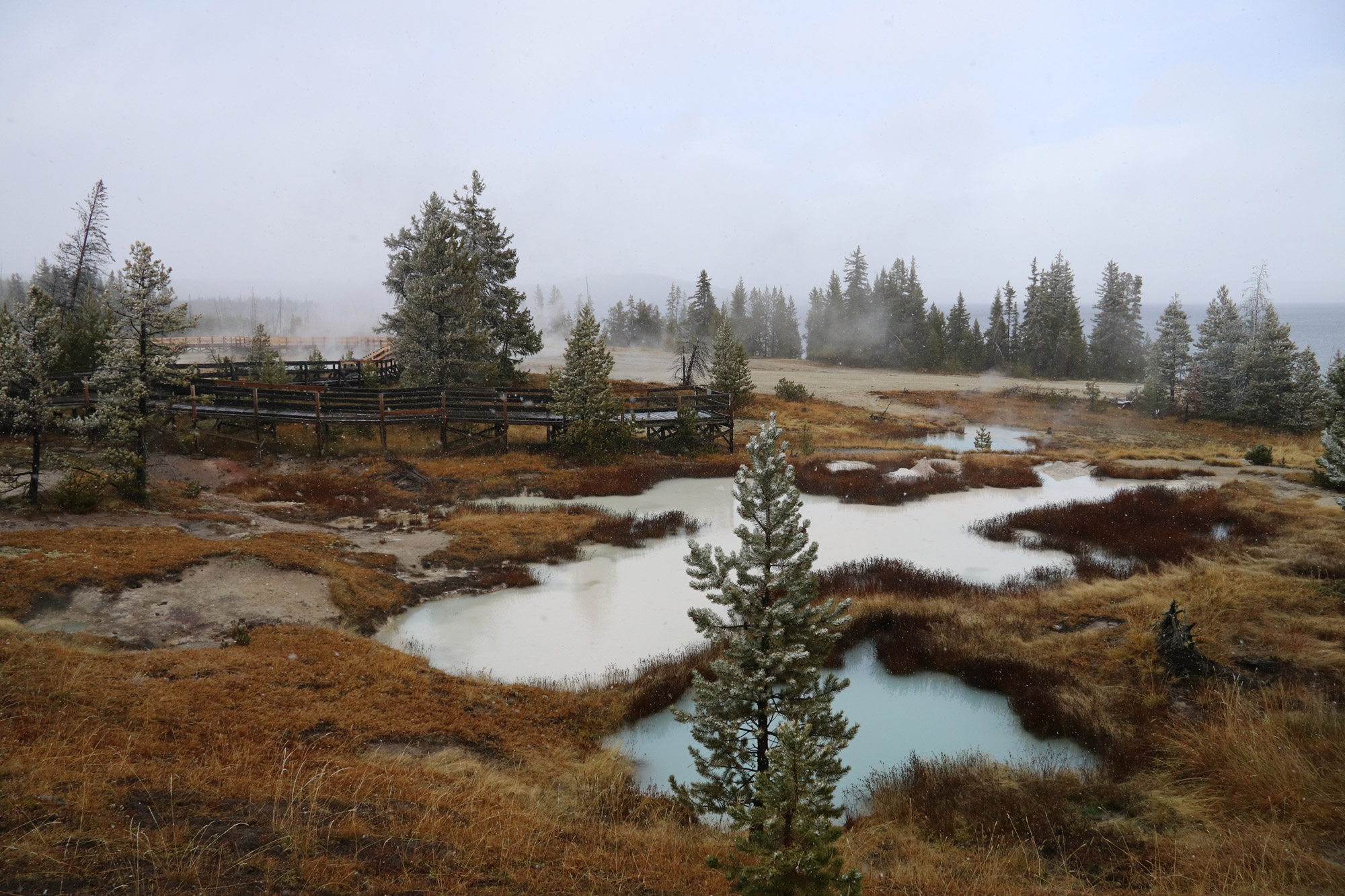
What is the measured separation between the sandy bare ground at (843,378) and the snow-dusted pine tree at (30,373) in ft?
119

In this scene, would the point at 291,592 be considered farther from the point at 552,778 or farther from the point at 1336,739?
the point at 1336,739

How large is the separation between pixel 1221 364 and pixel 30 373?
204ft

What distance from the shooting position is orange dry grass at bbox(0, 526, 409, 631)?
1225cm

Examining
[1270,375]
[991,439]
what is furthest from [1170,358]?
[991,439]

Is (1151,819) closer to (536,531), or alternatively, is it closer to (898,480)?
(536,531)

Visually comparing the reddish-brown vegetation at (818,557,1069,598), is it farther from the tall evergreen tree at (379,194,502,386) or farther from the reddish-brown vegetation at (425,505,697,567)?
the tall evergreen tree at (379,194,502,386)

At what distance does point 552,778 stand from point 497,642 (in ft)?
17.3

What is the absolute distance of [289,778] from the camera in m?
6.97

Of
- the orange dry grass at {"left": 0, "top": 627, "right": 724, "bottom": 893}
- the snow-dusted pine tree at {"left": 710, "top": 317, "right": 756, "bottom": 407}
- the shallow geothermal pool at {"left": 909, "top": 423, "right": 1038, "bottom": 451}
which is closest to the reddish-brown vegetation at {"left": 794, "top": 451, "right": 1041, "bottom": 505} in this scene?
the shallow geothermal pool at {"left": 909, "top": 423, "right": 1038, "bottom": 451}

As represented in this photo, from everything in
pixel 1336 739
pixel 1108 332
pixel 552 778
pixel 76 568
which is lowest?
pixel 552 778

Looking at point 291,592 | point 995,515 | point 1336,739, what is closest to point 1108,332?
point 995,515

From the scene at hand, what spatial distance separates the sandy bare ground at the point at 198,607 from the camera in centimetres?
1135

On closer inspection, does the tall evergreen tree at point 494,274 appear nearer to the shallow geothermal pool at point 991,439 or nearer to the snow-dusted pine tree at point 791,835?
the shallow geothermal pool at point 991,439

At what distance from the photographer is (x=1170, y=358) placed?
166ft
